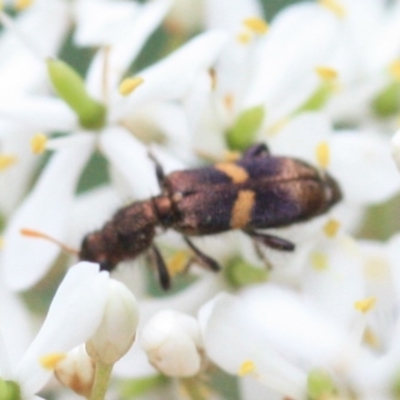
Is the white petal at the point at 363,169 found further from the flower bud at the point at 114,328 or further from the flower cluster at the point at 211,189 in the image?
the flower bud at the point at 114,328

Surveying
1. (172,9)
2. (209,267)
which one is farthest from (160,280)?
(172,9)

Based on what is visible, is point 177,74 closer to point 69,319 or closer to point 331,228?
point 331,228

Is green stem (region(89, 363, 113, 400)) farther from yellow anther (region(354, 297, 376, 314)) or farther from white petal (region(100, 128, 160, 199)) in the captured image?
white petal (region(100, 128, 160, 199))

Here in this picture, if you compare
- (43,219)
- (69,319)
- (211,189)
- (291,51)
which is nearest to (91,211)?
(43,219)

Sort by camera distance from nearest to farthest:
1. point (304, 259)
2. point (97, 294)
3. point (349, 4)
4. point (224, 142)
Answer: point (97, 294) < point (304, 259) < point (224, 142) < point (349, 4)

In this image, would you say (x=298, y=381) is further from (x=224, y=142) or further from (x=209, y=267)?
(x=224, y=142)

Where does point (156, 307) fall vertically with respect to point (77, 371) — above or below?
below
